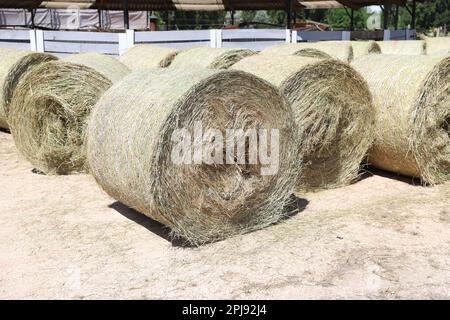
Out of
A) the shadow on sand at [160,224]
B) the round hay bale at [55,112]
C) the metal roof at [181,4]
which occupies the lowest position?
the shadow on sand at [160,224]

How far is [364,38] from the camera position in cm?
1867

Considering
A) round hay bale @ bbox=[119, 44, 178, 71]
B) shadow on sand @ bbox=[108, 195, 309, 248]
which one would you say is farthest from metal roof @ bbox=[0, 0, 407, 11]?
shadow on sand @ bbox=[108, 195, 309, 248]

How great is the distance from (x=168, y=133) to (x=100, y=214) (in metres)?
1.55

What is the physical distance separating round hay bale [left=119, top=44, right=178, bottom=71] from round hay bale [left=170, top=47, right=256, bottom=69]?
6.9 inches

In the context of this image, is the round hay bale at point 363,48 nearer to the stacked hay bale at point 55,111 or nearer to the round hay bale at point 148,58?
the round hay bale at point 148,58

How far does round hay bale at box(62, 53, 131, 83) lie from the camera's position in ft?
23.8

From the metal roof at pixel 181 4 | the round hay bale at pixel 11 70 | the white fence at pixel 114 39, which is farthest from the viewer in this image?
the metal roof at pixel 181 4

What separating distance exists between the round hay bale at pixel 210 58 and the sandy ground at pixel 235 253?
3555 millimetres

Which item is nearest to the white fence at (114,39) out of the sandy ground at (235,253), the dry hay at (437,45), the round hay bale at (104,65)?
the dry hay at (437,45)

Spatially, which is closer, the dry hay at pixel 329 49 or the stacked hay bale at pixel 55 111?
the stacked hay bale at pixel 55 111

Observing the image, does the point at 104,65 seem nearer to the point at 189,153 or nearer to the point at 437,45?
the point at 189,153

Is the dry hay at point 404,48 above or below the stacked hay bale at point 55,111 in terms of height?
above

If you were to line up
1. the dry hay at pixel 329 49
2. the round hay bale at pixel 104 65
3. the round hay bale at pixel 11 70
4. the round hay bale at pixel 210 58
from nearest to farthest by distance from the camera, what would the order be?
the round hay bale at pixel 104 65
the dry hay at pixel 329 49
the round hay bale at pixel 11 70
the round hay bale at pixel 210 58

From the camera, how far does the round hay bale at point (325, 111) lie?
5.99 meters
